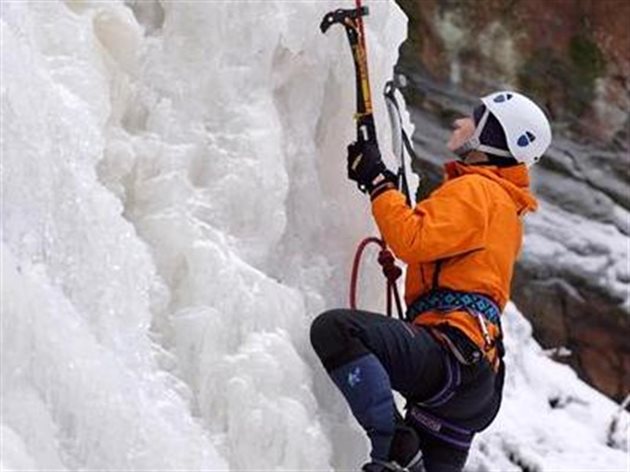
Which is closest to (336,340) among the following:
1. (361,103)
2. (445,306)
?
(445,306)

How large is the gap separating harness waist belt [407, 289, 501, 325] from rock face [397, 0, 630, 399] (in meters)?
7.83

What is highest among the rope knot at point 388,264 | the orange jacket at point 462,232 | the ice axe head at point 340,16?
the ice axe head at point 340,16

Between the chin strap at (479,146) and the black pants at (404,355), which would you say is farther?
the chin strap at (479,146)

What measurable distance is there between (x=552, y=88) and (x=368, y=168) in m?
8.64

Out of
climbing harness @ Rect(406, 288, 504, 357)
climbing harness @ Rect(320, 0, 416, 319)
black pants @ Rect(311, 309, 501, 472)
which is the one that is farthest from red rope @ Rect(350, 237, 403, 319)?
black pants @ Rect(311, 309, 501, 472)

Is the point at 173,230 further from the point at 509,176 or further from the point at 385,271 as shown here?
the point at 509,176

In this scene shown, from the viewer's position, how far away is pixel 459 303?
3768 millimetres

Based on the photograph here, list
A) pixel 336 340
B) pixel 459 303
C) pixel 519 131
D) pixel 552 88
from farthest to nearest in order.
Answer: pixel 552 88 → pixel 519 131 → pixel 459 303 → pixel 336 340

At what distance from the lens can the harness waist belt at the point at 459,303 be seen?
3771mm

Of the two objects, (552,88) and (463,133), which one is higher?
(463,133)

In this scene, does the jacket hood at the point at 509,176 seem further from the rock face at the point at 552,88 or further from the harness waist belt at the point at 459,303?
the rock face at the point at 552,88

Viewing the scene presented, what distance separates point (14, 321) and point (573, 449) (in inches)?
173

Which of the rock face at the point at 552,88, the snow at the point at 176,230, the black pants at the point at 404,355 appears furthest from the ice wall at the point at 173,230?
the rock face at the point at 552,88

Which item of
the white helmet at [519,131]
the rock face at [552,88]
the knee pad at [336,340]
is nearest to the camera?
the knee pad at [336,340]
